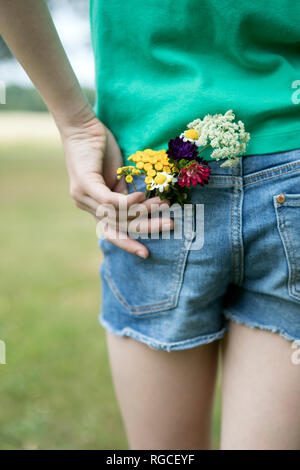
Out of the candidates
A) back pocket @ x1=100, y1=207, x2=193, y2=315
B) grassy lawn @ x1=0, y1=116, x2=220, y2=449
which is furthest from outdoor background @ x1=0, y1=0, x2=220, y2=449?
back pocket @ x1=100, y1=207, x2=193, y2=315

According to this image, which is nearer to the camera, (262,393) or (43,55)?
(43,55)

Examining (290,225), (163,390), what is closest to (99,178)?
(290,225)

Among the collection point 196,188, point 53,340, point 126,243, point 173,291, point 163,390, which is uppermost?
point 196,188

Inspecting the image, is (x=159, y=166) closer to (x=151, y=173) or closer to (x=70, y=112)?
(x=151, y=173)

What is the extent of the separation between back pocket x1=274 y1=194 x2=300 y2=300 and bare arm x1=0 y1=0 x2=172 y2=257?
0.25 meters

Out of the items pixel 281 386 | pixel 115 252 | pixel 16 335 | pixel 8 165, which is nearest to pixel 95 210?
pixel 115 252

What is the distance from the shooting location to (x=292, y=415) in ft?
3.61

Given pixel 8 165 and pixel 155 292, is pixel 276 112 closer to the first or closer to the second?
pixel 155 292

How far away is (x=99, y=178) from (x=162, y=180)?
0.14 m

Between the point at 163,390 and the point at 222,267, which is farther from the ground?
the point at 222,267

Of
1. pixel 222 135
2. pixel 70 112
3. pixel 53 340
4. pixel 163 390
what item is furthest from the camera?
pixel 53 340

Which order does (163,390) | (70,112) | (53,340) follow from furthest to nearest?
(53,340)
(163,390)
(70,112)

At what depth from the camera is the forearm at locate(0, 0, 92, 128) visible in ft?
2.95

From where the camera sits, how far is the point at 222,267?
1024 mm
